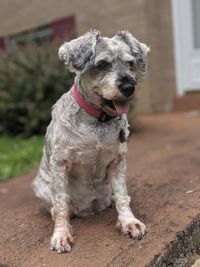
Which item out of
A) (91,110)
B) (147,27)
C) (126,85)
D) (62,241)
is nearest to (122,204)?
(62,241)

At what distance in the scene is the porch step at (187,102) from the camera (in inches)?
376

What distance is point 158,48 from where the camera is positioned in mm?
9852

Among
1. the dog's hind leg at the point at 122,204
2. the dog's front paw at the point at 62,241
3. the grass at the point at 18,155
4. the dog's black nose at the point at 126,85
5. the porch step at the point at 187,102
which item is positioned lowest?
the grass at the point at 18,155

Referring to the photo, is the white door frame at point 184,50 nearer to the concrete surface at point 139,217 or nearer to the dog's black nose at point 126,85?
the concrete surface at point 139,217

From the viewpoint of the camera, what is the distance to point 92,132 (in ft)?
10.2

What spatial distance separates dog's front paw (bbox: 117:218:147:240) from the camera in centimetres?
305

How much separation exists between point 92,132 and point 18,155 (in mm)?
3838

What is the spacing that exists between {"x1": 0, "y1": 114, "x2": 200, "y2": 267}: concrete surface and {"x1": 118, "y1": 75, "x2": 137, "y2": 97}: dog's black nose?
0.98m

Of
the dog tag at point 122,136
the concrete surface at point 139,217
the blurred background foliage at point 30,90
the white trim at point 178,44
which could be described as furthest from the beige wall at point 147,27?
the dog tag at point 122,136

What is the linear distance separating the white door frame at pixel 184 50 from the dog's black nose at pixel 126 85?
7324 millimetres

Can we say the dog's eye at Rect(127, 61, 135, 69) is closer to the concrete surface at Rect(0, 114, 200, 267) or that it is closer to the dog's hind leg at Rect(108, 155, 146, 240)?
the dog's hind leg at Rect(108, 155, 146, 240)

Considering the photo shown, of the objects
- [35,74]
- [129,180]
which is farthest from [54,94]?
[129,180]

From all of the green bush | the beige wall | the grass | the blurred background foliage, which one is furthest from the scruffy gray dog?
the beige wall

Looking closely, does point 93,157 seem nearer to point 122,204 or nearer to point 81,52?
point 122,204
